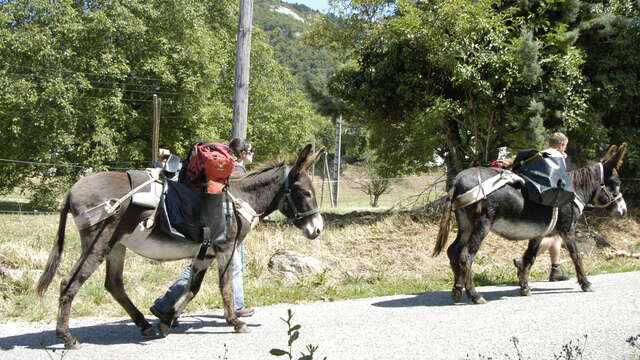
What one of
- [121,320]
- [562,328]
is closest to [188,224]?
[121,320]

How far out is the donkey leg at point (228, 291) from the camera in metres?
5.98

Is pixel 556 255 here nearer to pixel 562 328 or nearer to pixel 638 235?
pixel 562 328

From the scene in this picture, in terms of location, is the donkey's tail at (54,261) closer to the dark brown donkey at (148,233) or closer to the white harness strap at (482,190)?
the dark brown donkey at (148,233)

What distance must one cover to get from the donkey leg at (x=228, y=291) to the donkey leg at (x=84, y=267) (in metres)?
1.20

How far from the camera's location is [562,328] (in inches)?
238

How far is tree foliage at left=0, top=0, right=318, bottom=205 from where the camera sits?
25469 mm

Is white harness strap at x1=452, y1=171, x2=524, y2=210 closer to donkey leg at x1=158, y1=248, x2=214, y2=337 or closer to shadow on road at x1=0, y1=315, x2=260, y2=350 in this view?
shadow on road at x1=0, y1=315, x2=260, y2=350

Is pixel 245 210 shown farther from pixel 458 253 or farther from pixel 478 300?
pixel 478 300

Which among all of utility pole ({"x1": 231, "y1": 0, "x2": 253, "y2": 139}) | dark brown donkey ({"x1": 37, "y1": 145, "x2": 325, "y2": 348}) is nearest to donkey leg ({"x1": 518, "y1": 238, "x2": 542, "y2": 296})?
dark brown donkey ({"x1": 37, "y1": 145, "x2": 325, "y2": 348})

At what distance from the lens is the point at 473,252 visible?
754 cm

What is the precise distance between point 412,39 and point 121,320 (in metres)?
12.0

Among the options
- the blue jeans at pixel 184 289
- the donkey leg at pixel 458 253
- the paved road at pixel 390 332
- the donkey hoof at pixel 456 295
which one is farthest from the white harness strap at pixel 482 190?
the blue jeans at pixel 184 289

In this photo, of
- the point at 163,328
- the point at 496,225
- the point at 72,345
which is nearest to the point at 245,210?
the point at 163,328

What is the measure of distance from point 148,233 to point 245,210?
3.71ft
